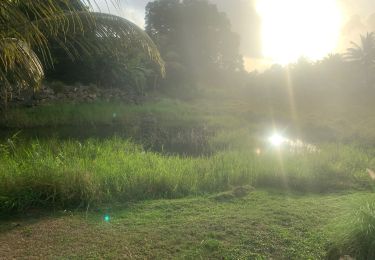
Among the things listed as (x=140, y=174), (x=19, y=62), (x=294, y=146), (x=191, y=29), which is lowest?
(x=140, y=174)

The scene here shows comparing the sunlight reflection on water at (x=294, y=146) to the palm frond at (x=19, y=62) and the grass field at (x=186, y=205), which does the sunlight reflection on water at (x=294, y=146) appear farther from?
the palm frond at (x=19, y=62)

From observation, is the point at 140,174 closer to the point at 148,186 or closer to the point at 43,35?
the point at 148,186

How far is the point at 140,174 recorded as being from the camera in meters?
6.61

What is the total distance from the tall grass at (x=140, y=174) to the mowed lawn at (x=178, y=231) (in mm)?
349

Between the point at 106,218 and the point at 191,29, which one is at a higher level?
the point at 191,29

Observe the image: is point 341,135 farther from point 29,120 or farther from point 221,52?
point 221,52

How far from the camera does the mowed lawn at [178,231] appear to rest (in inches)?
160

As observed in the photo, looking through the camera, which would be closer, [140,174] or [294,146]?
[140,174]

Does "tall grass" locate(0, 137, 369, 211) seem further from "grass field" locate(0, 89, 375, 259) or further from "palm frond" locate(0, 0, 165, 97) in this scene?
"palm frond" locate(0, 0, 165, 97)

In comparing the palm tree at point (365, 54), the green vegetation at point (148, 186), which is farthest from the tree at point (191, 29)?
the green vegetation at point (148, 186)

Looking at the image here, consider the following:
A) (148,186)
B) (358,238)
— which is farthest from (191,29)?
(358,238)

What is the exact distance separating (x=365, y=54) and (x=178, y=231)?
36.9 metres

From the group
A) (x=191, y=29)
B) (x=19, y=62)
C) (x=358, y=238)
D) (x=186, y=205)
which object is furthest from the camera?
(x=191, y=29)

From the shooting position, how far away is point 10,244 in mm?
4148
